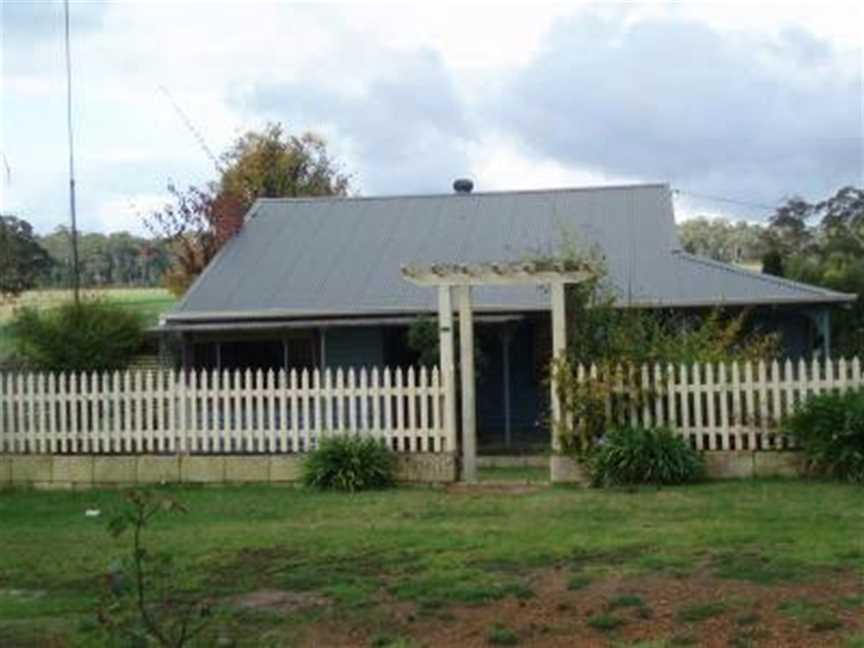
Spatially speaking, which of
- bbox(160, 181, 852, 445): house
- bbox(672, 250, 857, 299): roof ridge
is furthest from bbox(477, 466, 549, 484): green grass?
Answer: bbox(672, 250, 857, 299): roof ridge

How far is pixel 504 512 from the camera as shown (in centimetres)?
1143

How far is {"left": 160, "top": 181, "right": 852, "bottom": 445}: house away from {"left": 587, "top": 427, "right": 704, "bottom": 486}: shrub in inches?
325

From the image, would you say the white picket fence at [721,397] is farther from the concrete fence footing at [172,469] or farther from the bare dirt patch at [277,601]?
the bare dirt patch at [277,601]

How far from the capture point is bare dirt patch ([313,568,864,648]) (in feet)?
21.0

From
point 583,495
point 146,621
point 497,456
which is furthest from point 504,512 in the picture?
point 497,456

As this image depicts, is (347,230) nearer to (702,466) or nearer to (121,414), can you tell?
(121,414)

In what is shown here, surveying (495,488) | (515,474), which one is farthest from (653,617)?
(515,474)

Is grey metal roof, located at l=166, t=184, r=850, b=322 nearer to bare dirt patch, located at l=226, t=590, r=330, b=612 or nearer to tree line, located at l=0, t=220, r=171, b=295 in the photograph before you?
tree line, located at l=0, t=220, r=171, b=295

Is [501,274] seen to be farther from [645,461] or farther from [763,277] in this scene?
[763,277]

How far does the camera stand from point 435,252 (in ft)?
83.8

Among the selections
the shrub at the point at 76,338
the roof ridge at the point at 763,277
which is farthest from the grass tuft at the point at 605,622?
the shrub at the point at 76,338

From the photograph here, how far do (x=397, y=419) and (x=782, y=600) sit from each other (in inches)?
304

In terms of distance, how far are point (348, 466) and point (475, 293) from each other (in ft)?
33.9

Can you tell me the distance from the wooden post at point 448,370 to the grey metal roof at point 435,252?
7.19m
